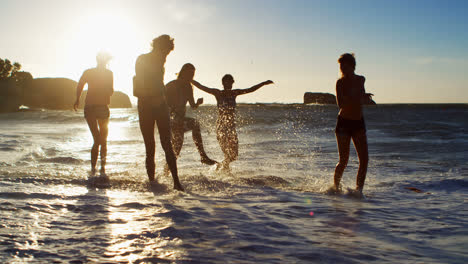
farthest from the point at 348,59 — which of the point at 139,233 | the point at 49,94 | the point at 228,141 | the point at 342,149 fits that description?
the point at 49,94

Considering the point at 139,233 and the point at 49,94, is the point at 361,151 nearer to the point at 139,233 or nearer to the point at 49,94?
the point at 139,233

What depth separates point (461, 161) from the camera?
923 cm

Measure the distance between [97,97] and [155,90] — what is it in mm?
2094

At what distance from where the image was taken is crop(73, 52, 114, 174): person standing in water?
6.53 m

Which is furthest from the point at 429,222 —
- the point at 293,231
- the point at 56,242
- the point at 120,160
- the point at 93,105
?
the point at 120,160

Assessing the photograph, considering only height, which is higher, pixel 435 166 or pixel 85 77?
pixel 85 77

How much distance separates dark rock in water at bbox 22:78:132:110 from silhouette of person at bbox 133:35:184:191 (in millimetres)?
94992

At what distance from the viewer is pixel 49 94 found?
3735 inches

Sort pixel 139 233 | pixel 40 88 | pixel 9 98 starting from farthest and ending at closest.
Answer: pixel 40 88 → pixel 9 98 → pixel 139 233

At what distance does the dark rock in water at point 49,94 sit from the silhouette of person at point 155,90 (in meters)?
95.0

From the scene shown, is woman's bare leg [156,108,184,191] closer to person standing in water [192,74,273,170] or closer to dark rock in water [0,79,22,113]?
person standing in water [192,74,273,170]

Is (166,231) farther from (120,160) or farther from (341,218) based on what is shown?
(120,160)

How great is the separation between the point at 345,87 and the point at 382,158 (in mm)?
5713

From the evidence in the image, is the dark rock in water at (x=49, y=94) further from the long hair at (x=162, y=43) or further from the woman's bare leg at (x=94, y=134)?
the long hair at (x=162, y=43)
